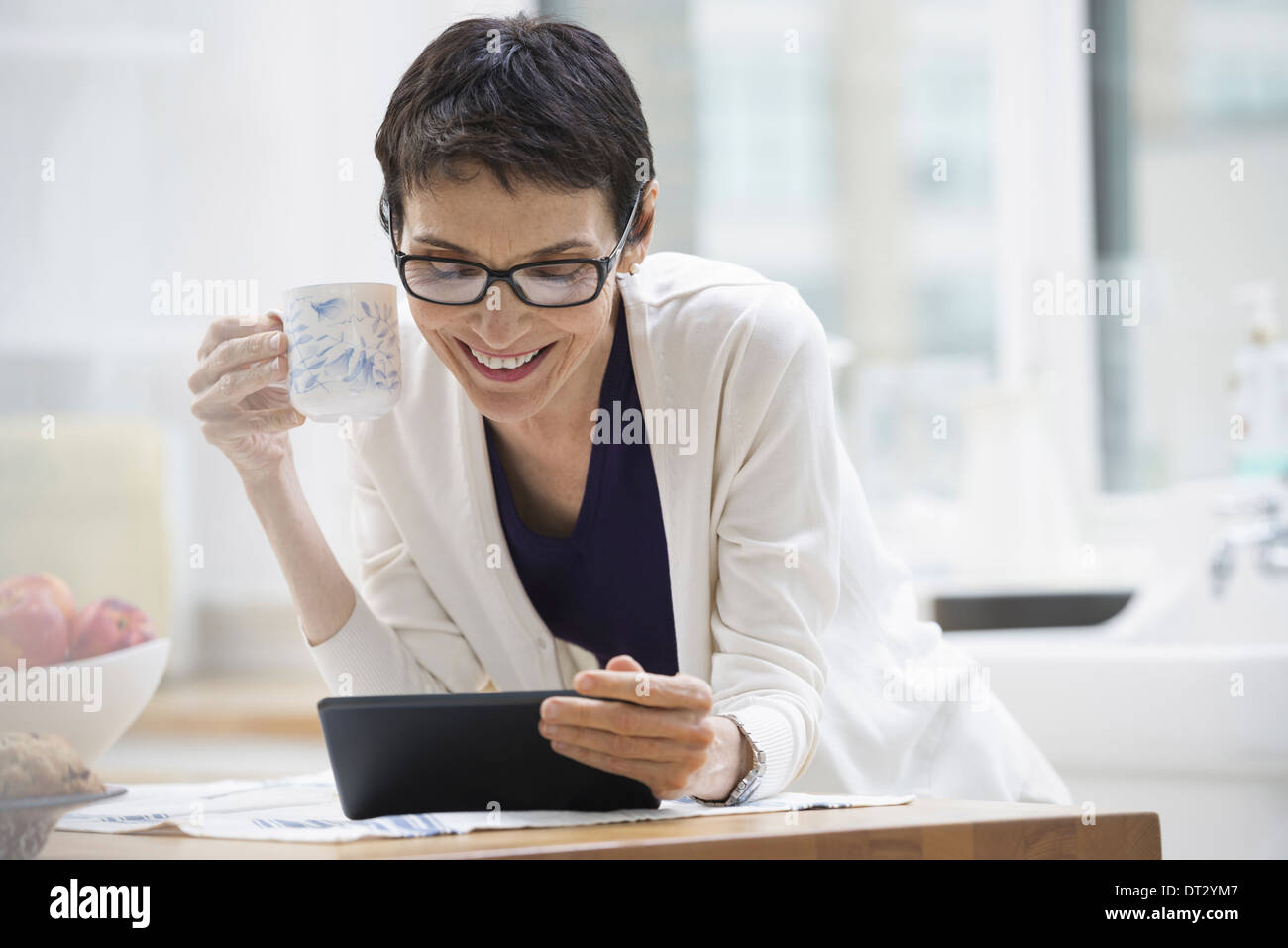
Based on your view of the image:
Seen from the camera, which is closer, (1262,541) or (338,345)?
(338,345)

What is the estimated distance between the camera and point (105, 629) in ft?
3.40

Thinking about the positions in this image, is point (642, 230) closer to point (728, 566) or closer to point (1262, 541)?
point (728, 566)

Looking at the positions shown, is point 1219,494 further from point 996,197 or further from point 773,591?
Result: point 773,591

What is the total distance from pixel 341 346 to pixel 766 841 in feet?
1.70

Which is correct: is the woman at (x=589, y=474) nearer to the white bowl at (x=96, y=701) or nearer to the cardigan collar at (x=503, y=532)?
the cardigan collar at (x=503, y=532)

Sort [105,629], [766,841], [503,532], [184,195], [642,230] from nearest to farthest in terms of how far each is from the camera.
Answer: [766,841] < [105,629] < [642,230] < [503,532] < [184,195]

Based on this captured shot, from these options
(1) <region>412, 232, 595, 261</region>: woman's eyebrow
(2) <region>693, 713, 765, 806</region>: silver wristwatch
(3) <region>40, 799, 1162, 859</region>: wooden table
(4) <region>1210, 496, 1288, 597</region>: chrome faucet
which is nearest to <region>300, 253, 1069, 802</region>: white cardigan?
(2) <region>693, 713, 765, 806</region>: silver wristwatch

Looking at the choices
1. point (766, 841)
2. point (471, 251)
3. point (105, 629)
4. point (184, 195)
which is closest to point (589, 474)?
point (471, 251)

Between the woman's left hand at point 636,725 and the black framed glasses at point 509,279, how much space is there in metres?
0.35

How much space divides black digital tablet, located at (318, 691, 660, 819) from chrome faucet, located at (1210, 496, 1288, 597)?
1645 millimetres

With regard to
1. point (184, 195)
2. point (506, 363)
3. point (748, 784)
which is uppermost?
point (184, 195)

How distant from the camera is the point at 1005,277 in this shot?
3162 millimetres
